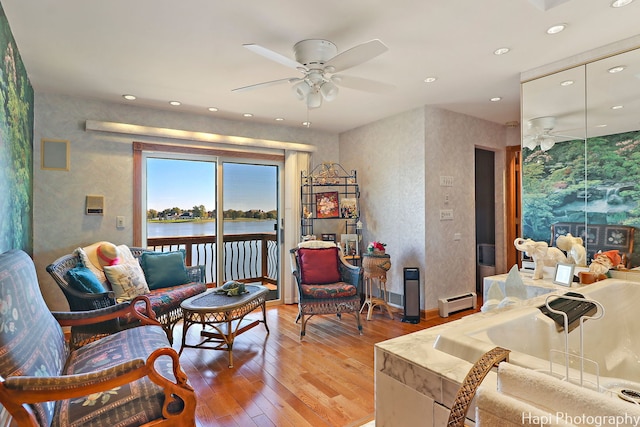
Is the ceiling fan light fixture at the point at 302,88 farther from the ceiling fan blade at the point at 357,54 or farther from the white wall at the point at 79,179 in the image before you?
the white wall at the point at 79,179

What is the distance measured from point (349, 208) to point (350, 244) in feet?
1.67

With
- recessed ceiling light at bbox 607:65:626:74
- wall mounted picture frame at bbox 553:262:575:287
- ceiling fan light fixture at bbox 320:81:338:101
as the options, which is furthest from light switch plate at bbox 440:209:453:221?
ceiling fan light fixture at bbox 320:81:338:101

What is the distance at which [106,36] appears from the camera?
237 cm

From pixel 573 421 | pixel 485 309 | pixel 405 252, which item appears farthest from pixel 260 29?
pixel 405 252

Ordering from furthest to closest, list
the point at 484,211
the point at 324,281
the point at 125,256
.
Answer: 1. the point at 484,211
2. the point at 324,281
3. the point at 125,256

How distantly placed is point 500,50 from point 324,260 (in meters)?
2.61

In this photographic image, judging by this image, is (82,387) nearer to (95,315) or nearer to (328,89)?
(95,315)

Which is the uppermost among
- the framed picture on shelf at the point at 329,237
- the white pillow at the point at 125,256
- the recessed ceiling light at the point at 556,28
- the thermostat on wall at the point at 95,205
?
the recessed ceiling light at the point at 556,28

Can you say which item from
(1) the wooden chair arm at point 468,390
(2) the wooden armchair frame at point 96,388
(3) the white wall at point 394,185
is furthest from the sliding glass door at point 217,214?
(1) the wooden chair arm at point 468,390

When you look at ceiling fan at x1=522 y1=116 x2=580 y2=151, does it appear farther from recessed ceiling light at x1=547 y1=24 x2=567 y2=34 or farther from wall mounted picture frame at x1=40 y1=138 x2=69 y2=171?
wall mounted picture frame at x1=40 y1=138 x2=69 y2=171

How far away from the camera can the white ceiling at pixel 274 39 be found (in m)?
2.05

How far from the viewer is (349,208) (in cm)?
483

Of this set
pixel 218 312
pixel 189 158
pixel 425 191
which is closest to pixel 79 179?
pixel 189 158

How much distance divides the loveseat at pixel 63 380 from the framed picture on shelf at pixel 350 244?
3133 mm
